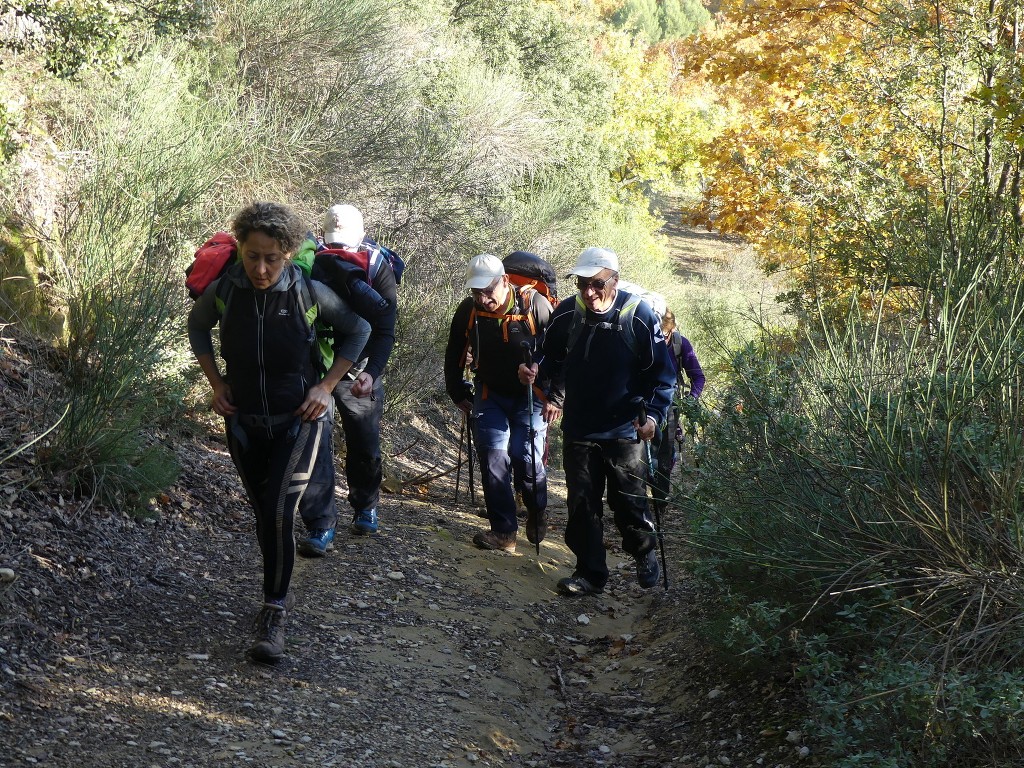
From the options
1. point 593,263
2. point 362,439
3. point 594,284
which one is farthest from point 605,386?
point 362,439

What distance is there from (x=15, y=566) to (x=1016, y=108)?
16.7ft

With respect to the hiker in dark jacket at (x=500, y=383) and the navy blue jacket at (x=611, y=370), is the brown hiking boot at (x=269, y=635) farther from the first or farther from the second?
the hiker in dark jacket at (x=500, y=383)

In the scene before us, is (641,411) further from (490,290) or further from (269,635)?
(269,635)

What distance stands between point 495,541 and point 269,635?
2.88 meters

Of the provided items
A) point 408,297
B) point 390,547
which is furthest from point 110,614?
point 408,297

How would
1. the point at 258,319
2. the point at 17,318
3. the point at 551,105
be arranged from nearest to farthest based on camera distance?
the point at 258,319, the point at 17,318, the point at 551,105

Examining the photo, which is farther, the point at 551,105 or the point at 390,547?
the point at 551,105

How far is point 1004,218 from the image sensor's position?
5445mm

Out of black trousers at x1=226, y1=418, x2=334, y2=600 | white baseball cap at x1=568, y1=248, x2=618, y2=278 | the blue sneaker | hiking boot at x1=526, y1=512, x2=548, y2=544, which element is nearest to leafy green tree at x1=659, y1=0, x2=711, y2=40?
hiking boot at x1=526, y1=512, x2=548, y2=544

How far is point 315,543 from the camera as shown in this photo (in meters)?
6.28

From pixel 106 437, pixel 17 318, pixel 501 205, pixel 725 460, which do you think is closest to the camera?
pixel 725 460

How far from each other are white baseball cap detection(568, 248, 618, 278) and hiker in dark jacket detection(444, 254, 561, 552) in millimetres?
947

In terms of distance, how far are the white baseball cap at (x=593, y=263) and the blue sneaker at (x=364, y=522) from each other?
7.47 feet

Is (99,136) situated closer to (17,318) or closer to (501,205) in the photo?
(17,318)
